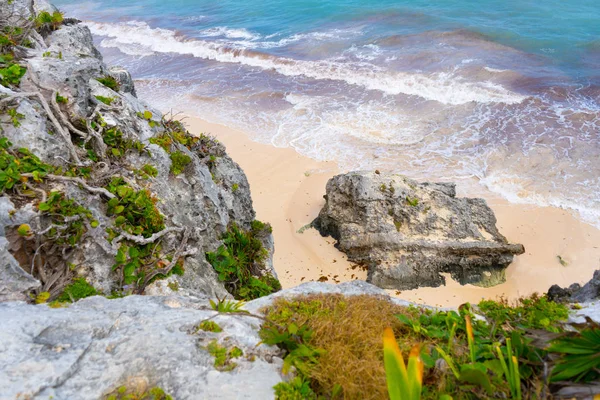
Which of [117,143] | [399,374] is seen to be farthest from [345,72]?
[399,374]

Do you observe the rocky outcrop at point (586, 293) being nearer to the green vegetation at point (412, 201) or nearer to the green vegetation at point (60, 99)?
the green vegetation at point (412, 201)

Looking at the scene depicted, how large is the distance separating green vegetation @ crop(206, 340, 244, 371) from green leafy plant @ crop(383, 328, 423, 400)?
1.55 metres

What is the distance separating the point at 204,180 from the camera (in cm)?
812

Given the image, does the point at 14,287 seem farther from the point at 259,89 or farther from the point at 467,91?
the point at 467,91

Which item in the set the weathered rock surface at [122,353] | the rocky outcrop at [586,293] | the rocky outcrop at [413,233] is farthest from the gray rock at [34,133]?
the rocky outcrop at [586,293]

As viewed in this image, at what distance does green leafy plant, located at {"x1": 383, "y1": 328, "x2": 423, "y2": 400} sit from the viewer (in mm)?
2426

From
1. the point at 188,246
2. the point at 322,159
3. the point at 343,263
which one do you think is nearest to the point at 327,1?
the point at 322,159

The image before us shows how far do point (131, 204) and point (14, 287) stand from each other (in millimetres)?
2106

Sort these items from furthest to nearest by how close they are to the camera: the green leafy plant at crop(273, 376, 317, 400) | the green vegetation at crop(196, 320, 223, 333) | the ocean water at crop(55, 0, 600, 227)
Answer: the ocean water at crop(55, 0, 600, 227) < the green vegetation at crop(196, 320, 223, 333) < the green leafy plant at crop(273, 376, 317, 400)

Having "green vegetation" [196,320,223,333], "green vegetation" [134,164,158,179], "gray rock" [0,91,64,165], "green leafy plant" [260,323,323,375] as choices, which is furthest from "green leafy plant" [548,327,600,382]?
"gray rock" [0,91,64,165]

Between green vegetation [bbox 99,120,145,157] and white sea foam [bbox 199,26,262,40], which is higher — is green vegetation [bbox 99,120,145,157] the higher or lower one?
the lower one

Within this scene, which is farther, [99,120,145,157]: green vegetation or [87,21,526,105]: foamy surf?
[87,21,526,105]: foamy surf

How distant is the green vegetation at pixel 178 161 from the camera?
7453 millimetres

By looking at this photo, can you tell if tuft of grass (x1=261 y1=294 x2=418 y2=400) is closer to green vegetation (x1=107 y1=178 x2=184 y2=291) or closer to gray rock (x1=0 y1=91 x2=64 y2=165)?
green vegetation (x1=107 y1=178 x2=184 y2=291)
